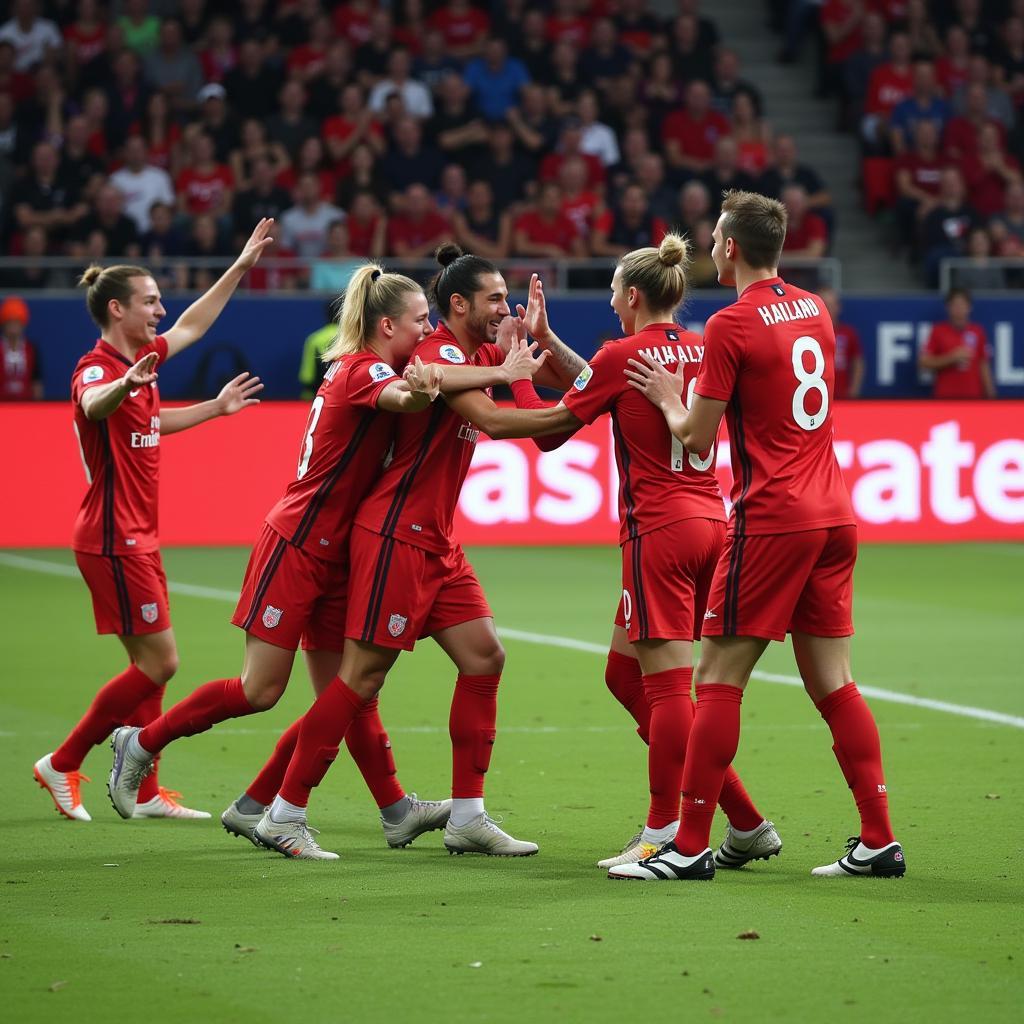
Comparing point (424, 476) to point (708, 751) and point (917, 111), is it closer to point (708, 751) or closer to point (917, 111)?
point (708, 751)

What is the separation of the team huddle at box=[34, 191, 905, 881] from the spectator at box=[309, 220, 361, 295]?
40.6 feet

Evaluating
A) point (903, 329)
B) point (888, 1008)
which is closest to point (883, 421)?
point (903, 329)

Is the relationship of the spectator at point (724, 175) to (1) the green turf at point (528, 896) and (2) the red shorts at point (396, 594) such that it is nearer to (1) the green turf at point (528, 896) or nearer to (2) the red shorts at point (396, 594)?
(1) the green turf at point (528, 896)

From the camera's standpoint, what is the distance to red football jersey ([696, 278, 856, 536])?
230 inches

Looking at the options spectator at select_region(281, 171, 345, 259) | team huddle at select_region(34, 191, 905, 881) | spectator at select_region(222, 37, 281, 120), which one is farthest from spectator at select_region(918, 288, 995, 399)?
team huddle at select_region(34, 191, 905, 881)

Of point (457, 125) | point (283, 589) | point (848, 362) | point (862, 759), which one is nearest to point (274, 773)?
point (283, 589)

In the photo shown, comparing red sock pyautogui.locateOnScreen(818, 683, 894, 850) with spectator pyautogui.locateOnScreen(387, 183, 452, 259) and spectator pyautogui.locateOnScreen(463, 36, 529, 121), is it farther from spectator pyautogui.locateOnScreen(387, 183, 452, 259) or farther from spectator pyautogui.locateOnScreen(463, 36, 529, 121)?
spectator pyautogui.locateOnScreen(463, 36, 529, 121)

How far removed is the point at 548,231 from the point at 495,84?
8.65ft

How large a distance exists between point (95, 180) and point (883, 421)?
874 centimetres

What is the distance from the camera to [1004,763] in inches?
322

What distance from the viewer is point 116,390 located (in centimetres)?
688

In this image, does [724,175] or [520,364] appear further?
[724,175]

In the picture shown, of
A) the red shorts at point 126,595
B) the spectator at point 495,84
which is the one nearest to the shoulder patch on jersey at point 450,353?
the red shorts at point 126,595

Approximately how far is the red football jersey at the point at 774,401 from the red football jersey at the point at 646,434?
0.28m
